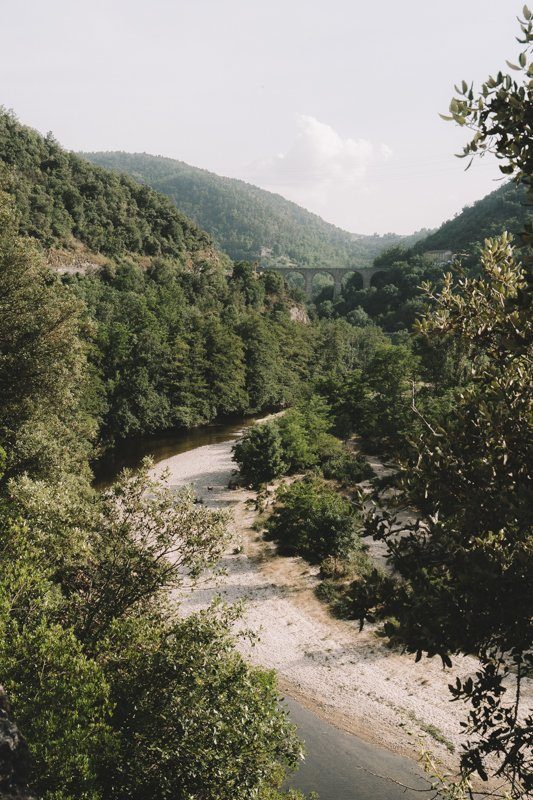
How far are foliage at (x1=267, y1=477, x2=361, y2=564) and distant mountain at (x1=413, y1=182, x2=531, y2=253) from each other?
69558 mm

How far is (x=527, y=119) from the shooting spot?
3400 mm

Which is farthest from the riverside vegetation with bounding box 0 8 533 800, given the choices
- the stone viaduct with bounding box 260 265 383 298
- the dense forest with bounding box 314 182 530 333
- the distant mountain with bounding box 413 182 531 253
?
Answer: the stone viaduct with bounding box 260 265 383 298

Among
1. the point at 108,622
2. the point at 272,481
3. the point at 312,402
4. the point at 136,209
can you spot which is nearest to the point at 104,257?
the point at 136,209

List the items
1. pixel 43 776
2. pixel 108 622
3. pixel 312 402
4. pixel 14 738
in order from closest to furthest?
1. pixel 14 738
2. pixel 43 776
3. pixel 108 622
4. pixel 312 402

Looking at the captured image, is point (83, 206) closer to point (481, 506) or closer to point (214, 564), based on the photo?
point (214, 564)

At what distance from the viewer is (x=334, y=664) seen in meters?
15.2

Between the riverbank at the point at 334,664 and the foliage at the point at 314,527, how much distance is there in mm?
775

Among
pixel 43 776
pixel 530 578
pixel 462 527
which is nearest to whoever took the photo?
pixel 530 578

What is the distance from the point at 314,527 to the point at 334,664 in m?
6.55

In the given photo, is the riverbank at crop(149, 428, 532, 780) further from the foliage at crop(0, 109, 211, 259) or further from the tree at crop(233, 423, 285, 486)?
the foliage at crop(0, 109, 211, 259)

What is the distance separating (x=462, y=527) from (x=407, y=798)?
11.4 metres

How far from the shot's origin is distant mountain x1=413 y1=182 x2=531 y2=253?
274 feet

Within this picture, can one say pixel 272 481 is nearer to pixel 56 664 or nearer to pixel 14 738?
pixel 56 664

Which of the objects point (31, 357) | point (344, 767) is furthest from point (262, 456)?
point (344, 767)
